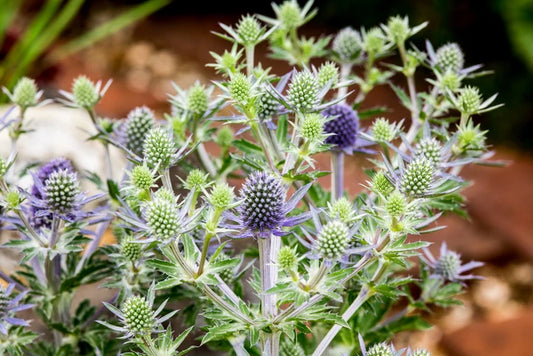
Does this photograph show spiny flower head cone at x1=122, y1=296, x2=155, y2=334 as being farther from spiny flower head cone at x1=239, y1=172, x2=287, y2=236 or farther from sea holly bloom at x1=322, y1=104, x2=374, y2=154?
sea holly bloom at x1=322, y1=104, x2=374, y2=154

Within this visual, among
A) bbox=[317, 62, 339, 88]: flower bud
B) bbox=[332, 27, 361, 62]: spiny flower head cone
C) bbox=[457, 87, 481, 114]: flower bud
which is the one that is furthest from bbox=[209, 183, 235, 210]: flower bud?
bbox=[332, 27, 361, 62]: spiny flower head cone

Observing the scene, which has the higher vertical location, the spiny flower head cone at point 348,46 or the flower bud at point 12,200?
the spiny flower head cone at point 348,46

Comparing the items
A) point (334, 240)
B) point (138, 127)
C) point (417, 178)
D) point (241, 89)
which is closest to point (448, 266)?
point (417, 178)

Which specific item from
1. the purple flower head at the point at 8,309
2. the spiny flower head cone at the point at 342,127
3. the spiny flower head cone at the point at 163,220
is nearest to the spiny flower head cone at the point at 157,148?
the spiny flower head cone at the point at 163,220

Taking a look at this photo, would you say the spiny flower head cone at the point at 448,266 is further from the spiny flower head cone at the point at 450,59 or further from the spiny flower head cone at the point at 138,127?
the spiny flower head cone at the point at 138,127

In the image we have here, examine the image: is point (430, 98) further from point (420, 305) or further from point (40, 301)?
point (40, 301)

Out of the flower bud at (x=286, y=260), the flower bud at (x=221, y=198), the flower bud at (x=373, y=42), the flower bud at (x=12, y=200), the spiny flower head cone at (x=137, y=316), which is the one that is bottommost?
the spiny flower head cone at (x=137, y=316)

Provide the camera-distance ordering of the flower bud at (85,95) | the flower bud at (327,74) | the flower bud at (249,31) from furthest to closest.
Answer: the flower bud at (85,95)
the flower bud at (249,31)
the flower bud at (327,74)

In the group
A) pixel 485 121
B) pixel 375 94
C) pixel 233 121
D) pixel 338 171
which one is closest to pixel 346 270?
pixel 233 121
